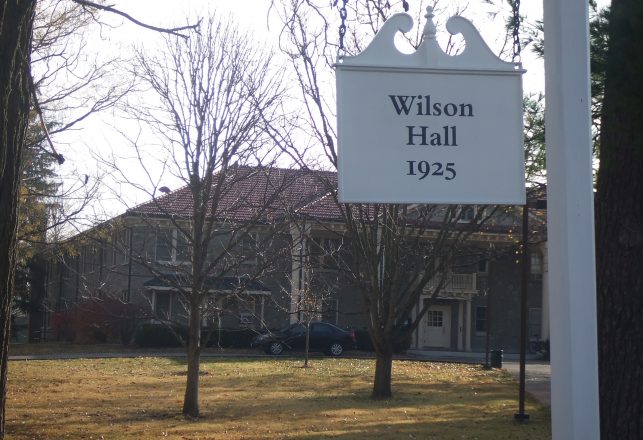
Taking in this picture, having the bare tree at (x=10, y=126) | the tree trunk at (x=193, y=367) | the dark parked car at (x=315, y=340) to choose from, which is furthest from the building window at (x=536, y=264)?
the bare tree at (x=10, y=126)

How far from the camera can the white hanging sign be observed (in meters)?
3.93

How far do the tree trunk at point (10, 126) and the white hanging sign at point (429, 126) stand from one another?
4691mm

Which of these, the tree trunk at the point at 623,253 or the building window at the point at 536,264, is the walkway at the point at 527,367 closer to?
the building window at the point at 536,264

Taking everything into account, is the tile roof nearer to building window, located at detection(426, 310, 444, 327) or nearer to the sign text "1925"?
the sign text "1925"

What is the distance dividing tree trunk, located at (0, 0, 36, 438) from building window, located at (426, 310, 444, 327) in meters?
37.7

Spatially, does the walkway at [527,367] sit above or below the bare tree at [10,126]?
below

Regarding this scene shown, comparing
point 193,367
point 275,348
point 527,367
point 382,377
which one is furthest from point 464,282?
point 193,367

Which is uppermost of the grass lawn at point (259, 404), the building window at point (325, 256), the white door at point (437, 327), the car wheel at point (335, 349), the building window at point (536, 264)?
the building window at point (536, 264)

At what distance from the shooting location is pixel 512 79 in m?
4.08

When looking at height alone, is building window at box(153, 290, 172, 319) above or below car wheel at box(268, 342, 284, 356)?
above

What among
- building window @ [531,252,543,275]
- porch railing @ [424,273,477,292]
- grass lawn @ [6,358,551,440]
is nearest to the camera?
grass lawn @ [6,358,551,440]

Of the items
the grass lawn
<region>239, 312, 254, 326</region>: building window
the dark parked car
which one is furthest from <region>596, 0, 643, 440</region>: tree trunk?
the dark parked car

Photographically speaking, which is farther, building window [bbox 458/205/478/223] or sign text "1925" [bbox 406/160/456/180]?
building window [bbox 458/205/478/223]

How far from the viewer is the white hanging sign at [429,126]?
12.9 feet
